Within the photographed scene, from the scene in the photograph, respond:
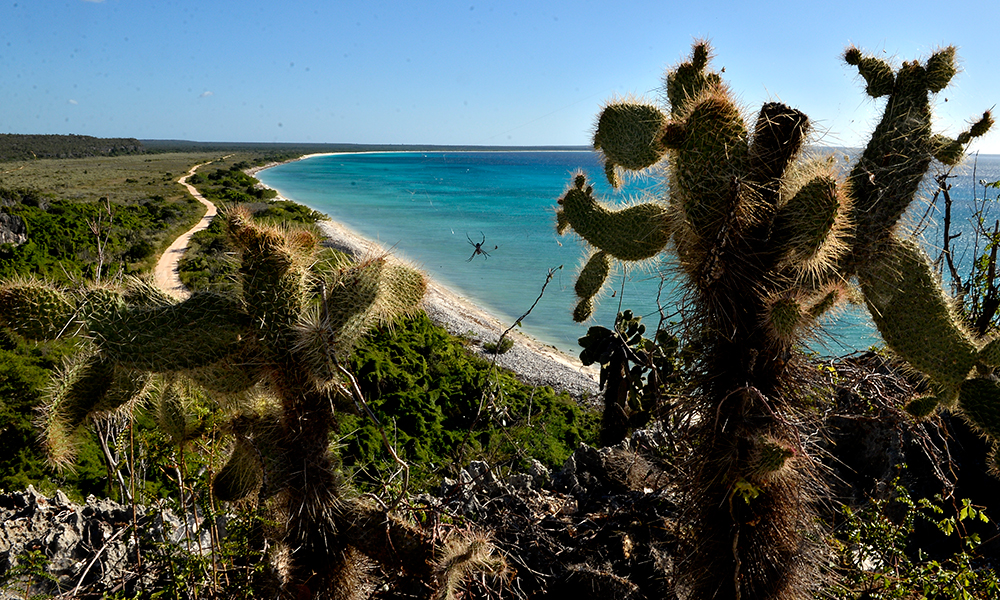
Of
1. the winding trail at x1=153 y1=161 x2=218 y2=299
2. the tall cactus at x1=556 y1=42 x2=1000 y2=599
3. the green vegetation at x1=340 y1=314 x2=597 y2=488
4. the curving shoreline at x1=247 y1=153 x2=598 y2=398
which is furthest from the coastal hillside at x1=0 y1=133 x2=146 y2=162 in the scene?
the tall cactus at x1=556 y1=42 x2=1000 y2=599

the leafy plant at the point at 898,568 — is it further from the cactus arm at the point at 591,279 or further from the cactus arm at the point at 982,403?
the cactus arm at the point at 591,279

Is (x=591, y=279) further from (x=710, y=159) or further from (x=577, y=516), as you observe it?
(x=577, y=516)

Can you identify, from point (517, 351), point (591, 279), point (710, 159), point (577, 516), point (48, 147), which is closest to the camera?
point (710, 159)

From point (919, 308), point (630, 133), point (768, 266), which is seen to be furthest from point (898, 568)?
point (630, 133)

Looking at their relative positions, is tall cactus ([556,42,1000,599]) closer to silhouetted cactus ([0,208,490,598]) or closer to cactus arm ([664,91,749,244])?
cactus arm ([664,91,749,244])

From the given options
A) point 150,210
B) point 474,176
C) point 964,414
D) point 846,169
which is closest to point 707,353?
point 846,169
